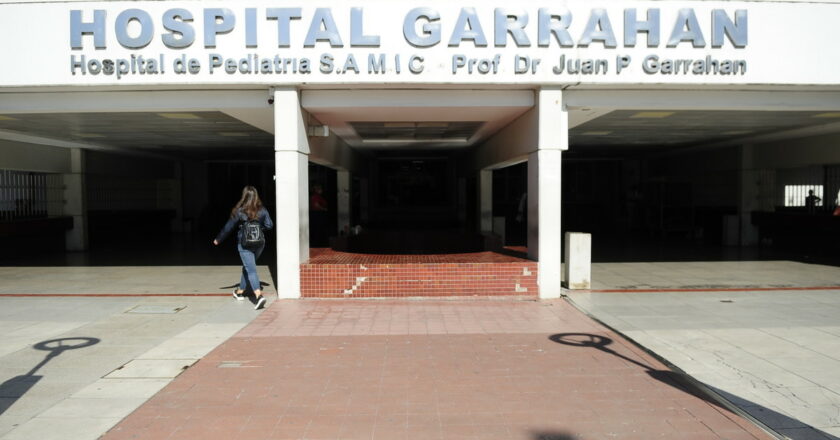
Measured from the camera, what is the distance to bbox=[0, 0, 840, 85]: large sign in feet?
29.3

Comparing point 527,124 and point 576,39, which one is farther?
point 527,124

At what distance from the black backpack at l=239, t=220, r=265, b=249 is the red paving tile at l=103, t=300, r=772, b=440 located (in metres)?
1.60

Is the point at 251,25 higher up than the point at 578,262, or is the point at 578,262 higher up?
the point at 251,25

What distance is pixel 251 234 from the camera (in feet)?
29.1

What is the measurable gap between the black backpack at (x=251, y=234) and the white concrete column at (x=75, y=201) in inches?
445

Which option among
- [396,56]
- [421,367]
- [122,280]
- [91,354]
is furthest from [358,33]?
[122,280]

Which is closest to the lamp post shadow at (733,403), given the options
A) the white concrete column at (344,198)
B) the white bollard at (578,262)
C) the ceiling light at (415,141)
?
the white bollard at (578,262)

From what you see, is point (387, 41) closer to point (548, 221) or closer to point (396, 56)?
point (396, 56)

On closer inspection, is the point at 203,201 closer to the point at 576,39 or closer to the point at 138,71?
the point at 138,71

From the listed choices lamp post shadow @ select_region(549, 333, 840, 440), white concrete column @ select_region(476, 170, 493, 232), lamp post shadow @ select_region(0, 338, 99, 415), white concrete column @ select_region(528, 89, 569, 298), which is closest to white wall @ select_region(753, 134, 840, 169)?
white concrete column @ select_region(476, 170, 493, 232)

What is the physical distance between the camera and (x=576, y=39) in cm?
905

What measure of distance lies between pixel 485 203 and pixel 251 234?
9303 mm

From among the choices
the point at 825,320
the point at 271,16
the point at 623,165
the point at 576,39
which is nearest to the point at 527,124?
the point at 576,39

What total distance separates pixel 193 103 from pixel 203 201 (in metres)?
17.5
